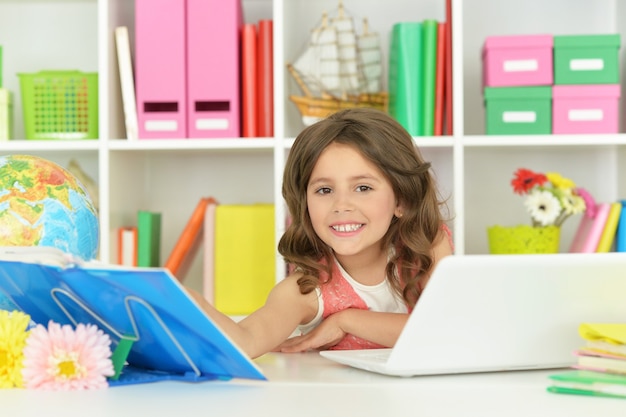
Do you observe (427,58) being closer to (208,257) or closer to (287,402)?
(208,257)

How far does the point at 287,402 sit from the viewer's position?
80 cm

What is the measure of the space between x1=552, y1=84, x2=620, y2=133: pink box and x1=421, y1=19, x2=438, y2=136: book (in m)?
0.33

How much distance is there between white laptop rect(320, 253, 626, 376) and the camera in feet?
2.75

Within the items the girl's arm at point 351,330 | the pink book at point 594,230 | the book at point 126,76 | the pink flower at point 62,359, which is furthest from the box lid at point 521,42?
the pink flower at point 62,359

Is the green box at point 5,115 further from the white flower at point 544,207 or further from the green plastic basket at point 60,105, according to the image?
the white flower at point 544,207

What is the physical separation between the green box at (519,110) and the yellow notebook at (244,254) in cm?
67

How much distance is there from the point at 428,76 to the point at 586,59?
43 cm

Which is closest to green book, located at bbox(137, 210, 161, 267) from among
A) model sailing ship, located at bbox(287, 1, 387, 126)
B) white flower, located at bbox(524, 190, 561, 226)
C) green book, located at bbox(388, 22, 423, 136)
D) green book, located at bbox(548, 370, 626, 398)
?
model sailing ship, located at bbox(287, 1, 387, 126)

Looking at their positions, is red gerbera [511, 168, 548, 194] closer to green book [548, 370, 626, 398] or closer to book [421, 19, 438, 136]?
book [421, 19, 438, 136]

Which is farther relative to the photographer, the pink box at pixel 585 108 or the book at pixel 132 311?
the pink box at pixel 585 108

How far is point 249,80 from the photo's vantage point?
244cm

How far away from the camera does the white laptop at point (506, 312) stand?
2.75ft

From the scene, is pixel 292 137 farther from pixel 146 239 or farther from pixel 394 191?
pixel 394 191

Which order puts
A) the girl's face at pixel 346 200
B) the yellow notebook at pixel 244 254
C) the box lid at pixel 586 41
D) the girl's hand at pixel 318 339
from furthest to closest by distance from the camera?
the yellow notebook at pixel 244 254 → the box lid at pixel 586 41 → the girl's face at pixel 346 200 → the girl's hand at pixel 318 339
